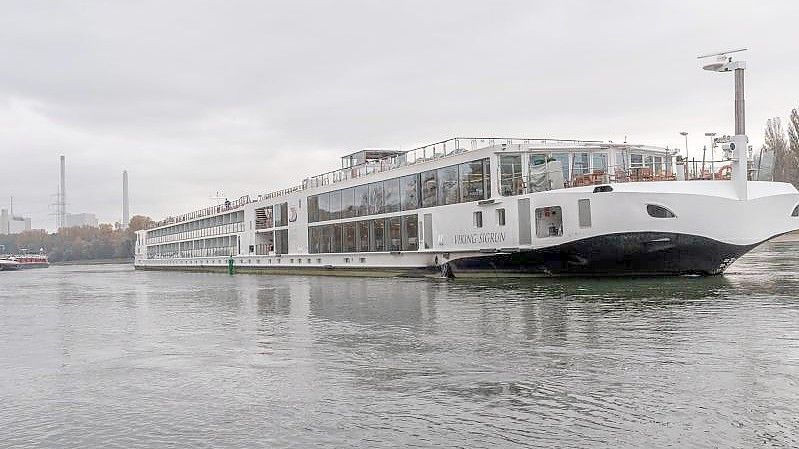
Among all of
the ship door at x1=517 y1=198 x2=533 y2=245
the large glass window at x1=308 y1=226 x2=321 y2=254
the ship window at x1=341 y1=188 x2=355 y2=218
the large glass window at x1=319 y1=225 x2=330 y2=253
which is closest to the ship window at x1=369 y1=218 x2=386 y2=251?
the ship window at x1=341 y1=188 x2=355 y2=218

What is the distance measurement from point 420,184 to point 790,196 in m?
18.6

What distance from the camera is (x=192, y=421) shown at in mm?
8445

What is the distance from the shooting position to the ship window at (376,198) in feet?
145

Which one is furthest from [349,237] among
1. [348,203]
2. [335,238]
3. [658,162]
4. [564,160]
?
[658,162]

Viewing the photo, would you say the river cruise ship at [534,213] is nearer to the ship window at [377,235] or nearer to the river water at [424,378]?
the ship window at [377,235]

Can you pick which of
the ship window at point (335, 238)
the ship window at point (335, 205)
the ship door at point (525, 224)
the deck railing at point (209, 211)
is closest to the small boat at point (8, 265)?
the deck railing at point (209, 211)

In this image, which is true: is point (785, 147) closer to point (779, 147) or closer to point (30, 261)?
point (779, 147)

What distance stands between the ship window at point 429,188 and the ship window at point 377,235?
479cm

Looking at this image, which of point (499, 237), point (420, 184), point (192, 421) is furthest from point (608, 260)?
point (192, 421)

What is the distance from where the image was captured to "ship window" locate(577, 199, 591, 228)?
92.9 feet

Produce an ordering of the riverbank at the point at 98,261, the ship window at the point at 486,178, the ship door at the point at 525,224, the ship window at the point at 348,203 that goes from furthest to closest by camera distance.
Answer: the riverbank at the point at 98,261
the ship window at the point at 348,203
the ship window at the point at 486,178
the ship door at the point at 525,224

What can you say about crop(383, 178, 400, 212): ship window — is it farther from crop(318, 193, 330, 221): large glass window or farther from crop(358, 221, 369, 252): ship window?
crop(318, 193, 330, 221): large glass window

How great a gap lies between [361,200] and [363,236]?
7.71 feet

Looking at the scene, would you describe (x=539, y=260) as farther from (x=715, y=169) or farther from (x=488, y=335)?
(x=488, y=335)
